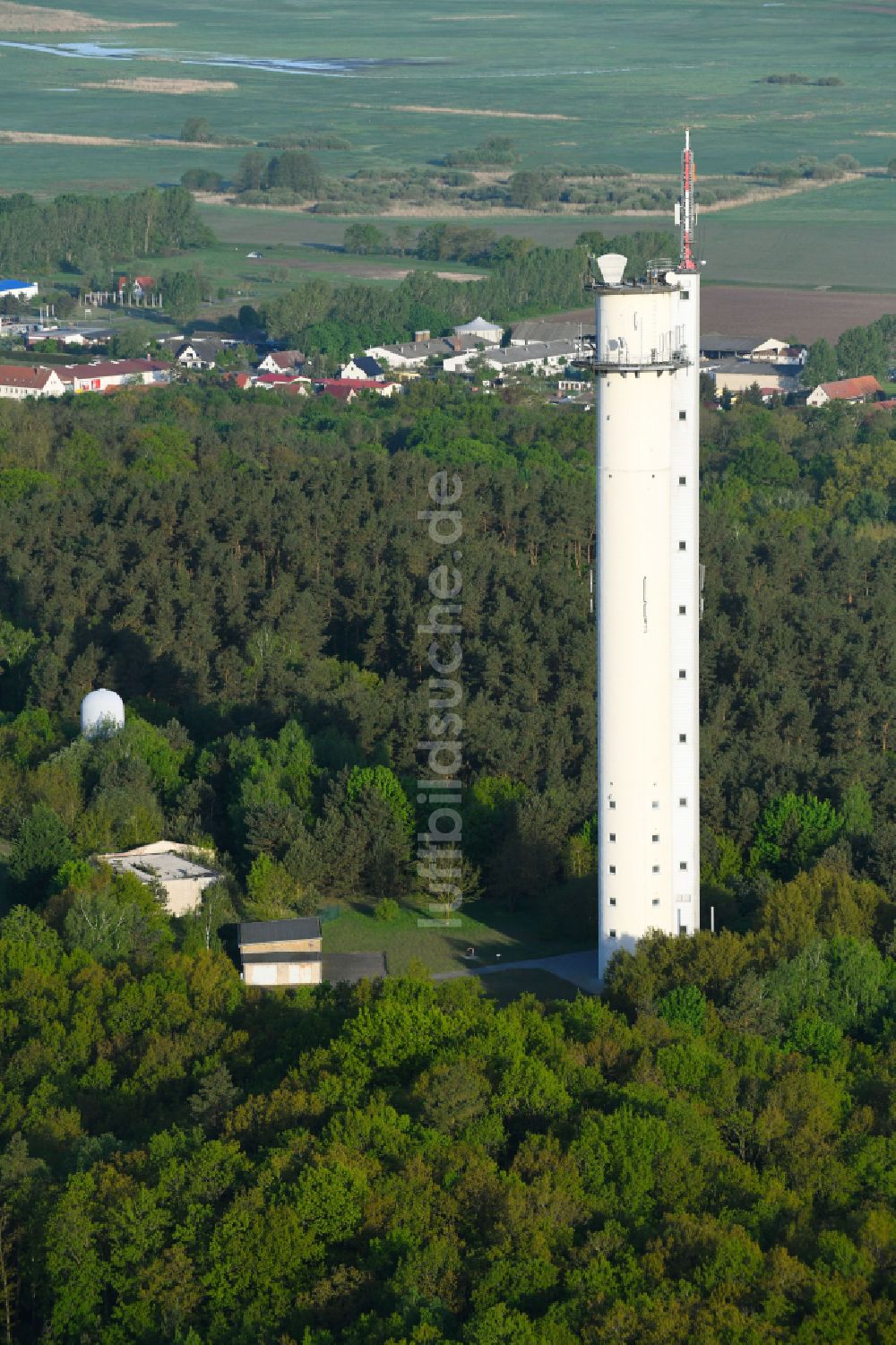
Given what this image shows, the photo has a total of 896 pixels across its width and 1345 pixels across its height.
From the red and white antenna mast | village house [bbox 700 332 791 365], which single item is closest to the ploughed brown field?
village house [bbox 700 332 791 365]

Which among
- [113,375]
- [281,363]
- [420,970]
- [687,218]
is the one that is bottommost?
[420,970]

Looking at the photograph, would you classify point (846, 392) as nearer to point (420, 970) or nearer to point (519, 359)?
point (519, 359)

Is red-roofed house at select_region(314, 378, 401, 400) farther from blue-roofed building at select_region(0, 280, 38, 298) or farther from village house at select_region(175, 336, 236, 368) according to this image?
blue-roofed building at select_region(0, 280, 38, 298)

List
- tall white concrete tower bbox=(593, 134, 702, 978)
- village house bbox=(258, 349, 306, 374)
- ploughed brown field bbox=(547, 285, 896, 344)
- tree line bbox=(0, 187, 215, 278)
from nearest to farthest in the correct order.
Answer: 1. tall white concrete tower bbox=(593, 134, 702, 978)
2. village house bbox=(258, 349, 306, 374)
3. ploughed brown field bbox=(547, 285, 896, 344)
4. tree line bbox=(0, 187, 215, 278)

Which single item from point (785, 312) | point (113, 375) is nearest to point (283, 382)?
point (113, 375)

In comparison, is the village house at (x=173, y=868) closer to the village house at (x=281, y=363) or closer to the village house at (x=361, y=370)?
the village house at (x=361, y=370)

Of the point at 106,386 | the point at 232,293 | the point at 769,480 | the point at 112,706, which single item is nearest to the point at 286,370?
the point at 106,386
